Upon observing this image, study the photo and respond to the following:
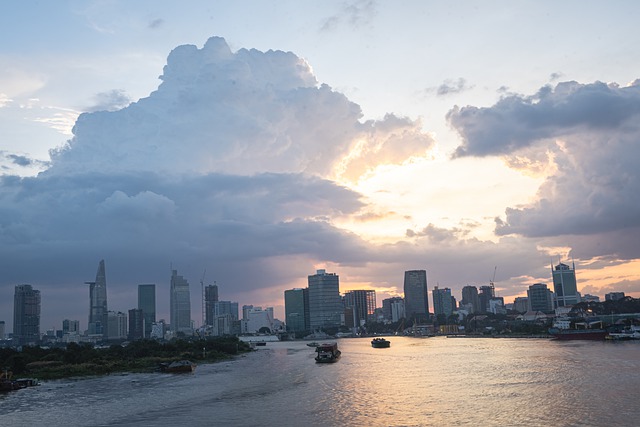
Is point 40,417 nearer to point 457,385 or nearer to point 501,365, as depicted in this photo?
point 457,385

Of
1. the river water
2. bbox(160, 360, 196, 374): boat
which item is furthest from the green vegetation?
the river water

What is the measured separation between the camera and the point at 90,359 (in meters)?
137

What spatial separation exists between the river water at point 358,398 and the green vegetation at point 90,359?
1477cm

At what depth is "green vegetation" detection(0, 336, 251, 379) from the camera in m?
118

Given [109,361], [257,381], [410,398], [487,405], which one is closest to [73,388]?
[257,381]

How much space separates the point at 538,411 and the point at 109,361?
361 ft

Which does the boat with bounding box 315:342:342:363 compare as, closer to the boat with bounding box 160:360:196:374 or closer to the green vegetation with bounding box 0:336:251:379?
the boat with bounding box 160:360:196:374

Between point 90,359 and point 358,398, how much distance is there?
89222 millimetres

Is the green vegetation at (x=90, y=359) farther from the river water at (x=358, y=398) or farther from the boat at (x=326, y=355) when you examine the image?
the boat at (x=326, y=355)

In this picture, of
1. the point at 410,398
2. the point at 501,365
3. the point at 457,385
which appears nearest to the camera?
the point at 410,398

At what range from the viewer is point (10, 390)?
92.2 metres

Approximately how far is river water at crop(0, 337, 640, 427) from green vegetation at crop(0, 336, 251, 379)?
1477 centimetres

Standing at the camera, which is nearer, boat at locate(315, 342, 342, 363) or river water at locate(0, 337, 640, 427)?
river water at locate(0, 337, 640, 427)

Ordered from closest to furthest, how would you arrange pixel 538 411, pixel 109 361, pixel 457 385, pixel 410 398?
pixel 538 411 < pixel 410 398 < pixel 457 385 < pixel 109 361
